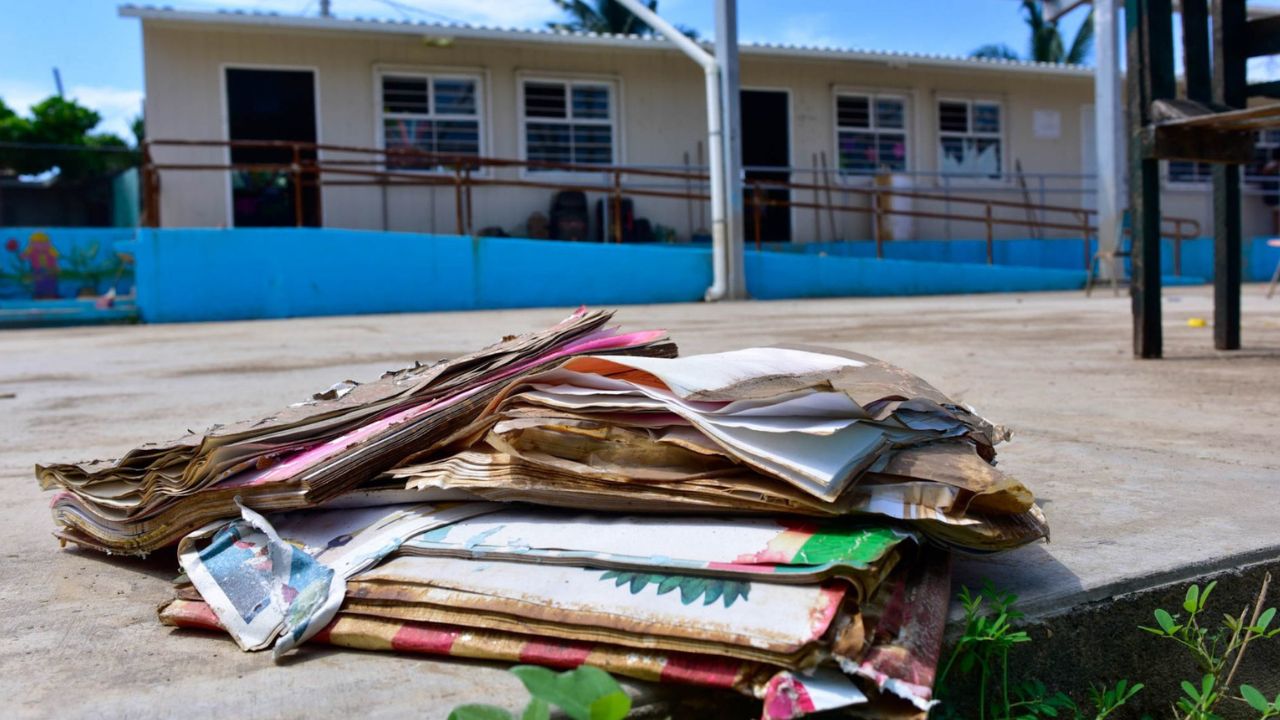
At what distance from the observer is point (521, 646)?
130 cm

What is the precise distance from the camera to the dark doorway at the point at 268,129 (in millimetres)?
13336

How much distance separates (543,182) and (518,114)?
96 cm

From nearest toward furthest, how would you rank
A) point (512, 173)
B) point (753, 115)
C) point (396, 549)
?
point (396, 549) → point (512, 173) → point (753, 115)

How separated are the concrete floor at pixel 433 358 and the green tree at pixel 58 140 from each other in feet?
53.4

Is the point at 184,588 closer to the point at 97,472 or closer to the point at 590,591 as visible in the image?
the point at 97,472

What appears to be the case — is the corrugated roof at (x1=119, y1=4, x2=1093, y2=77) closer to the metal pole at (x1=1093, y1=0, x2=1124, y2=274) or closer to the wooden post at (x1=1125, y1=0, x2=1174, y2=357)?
the metal pole at (x1=1093, y1=0, x2=1124, y2=274)

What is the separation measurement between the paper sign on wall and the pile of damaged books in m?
16.6

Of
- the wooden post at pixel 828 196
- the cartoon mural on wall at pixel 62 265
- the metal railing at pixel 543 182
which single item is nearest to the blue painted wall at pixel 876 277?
the metal railing at pixel 543 182

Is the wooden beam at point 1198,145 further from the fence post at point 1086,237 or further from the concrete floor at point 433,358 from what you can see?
the fence post at point 1086,237

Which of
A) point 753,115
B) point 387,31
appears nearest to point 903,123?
point 753,115

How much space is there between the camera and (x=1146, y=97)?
4.24 m

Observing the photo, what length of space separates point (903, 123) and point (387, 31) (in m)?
7.97

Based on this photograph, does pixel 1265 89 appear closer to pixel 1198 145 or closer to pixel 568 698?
pixel 1198 145

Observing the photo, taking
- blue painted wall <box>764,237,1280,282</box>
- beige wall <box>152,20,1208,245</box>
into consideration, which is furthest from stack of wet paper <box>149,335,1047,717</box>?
blue painted wall <box>764,237,1280,282</box>
